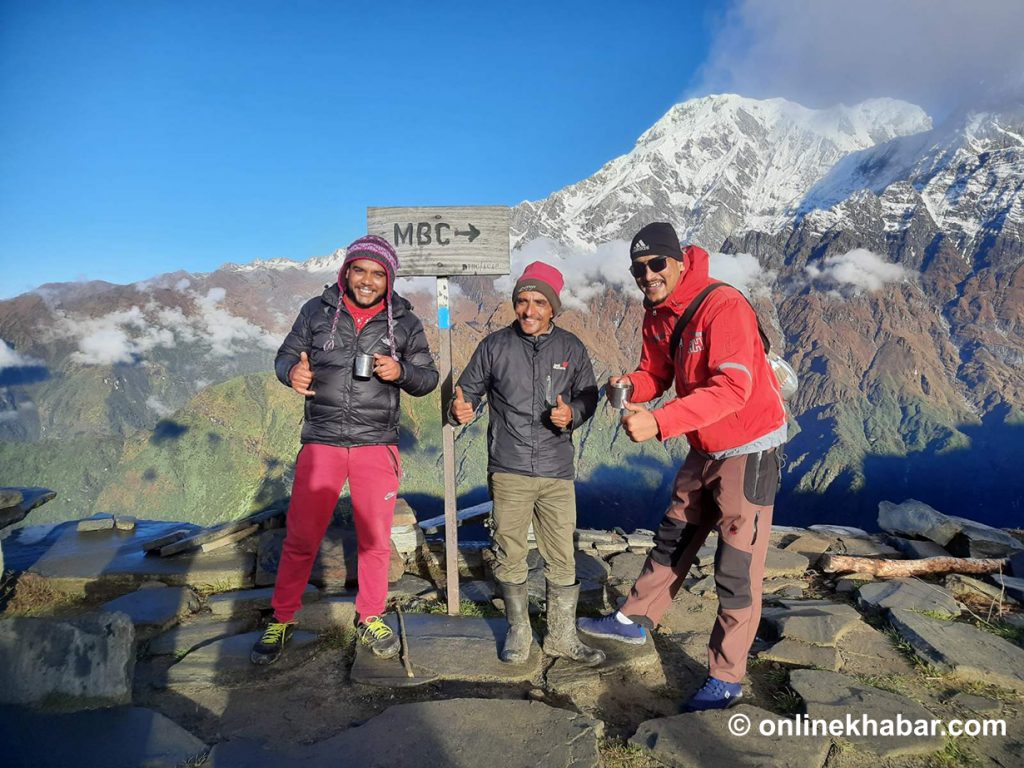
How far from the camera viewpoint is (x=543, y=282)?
4355 mm

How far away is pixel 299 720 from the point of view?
11.6 feet

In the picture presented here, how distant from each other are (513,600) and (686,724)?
1525mm

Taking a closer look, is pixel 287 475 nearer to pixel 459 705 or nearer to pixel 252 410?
pixel 252 410

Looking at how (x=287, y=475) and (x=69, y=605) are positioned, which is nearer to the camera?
(x=69, y=605)

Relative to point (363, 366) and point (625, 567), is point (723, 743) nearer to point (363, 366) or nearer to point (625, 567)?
point (363, 366)

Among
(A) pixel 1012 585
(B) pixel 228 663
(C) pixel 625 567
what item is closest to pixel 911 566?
(A) pixel 1012 585

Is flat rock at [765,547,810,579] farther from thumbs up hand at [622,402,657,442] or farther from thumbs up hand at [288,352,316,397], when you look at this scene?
thumbs up hand at [288,352,316,397]

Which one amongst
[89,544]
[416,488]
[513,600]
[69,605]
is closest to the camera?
[513,600]

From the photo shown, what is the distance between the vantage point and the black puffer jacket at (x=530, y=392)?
14.3ft

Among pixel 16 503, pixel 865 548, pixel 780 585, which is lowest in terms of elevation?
pixel 865 548

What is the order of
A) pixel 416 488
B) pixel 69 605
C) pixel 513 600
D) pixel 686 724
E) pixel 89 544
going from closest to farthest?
pixel 686 724 < pixel 513 600 < pixel 69 605 < pixel 89 544 < pixel 416 488

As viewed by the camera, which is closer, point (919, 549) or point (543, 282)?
point (543, 282)

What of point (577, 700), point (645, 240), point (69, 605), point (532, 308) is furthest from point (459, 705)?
point (69, 605)

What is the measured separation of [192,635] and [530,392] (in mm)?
3682
